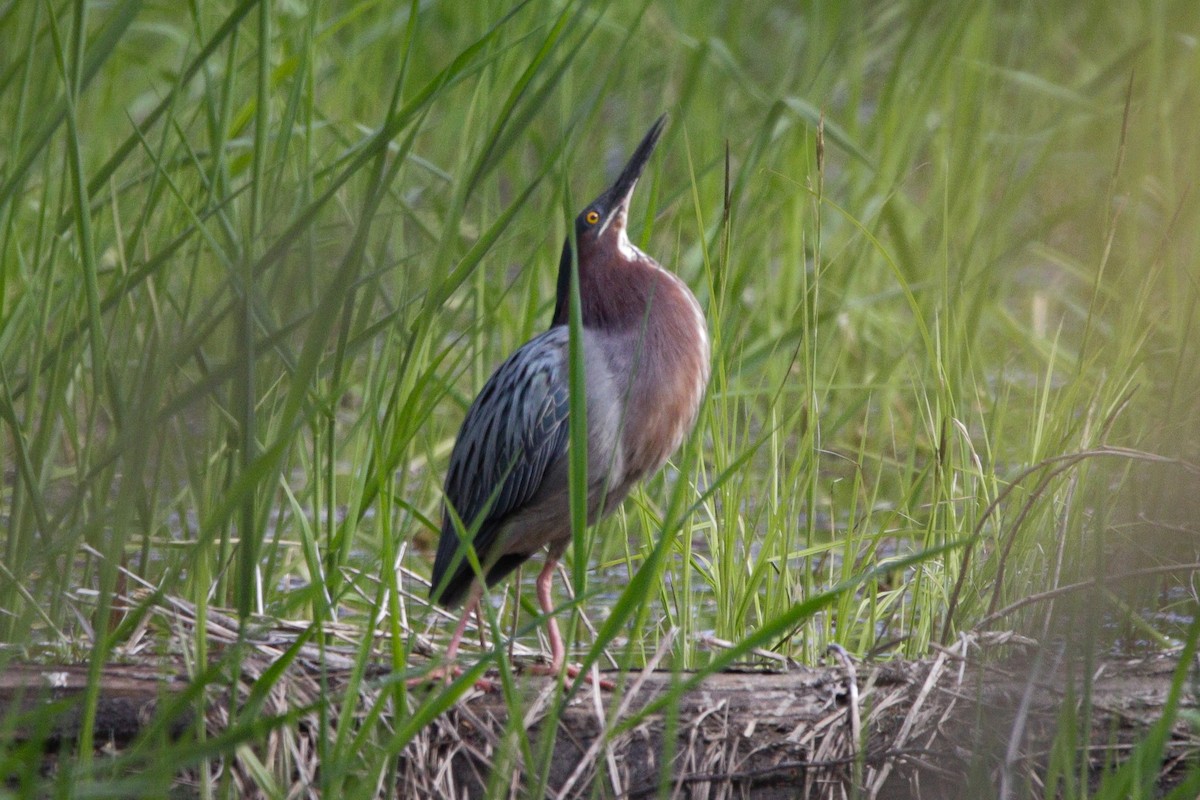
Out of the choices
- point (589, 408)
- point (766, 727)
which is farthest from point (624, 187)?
point (766, 727)

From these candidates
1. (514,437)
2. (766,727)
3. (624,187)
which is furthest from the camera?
(624,187)

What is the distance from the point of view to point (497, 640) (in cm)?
222

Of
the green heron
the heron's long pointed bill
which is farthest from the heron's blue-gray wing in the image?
the heron's long pointed bill

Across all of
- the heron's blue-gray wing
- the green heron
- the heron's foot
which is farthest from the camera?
the heron's blue-gray wing

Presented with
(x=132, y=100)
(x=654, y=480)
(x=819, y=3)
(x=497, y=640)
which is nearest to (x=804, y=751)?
(x=497, y=640)

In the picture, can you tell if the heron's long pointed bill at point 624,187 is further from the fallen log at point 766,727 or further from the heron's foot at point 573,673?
the fallen log at point 766,727

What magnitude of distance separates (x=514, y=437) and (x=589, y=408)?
0.97ft

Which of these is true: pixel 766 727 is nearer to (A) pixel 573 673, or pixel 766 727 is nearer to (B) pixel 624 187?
(A) pixel 573 673

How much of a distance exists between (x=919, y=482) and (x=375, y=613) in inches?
62.1

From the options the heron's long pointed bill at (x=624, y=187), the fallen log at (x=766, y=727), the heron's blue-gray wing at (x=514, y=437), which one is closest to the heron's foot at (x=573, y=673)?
the fallen log at (x=766, y=727)

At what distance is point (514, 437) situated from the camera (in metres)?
3.66

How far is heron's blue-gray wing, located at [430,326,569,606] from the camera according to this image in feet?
11.8

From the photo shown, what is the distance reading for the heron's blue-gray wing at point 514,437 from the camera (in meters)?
3.58

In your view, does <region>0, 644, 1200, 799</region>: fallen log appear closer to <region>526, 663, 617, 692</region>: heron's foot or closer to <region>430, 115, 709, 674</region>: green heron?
<region>526, 663, 617, 692</region>: heron's foot
